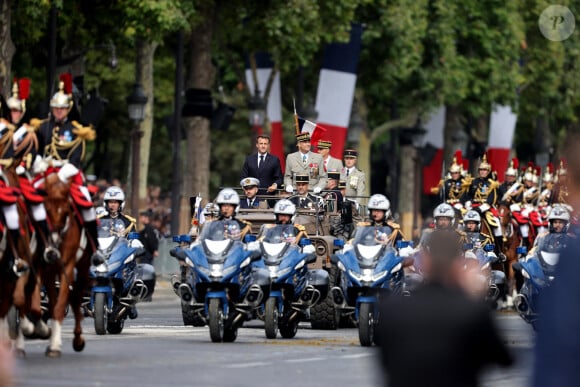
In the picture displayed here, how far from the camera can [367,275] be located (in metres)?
22.7

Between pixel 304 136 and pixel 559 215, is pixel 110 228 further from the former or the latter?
pixel 559 215

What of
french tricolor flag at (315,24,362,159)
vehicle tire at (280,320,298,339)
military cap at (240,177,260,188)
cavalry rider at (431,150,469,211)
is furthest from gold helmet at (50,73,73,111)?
french tricolor flag at (315,24,362,159)

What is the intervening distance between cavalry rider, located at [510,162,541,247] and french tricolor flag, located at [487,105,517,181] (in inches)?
924

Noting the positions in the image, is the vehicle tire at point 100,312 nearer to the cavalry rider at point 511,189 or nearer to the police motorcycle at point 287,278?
the police motorcycle at point 287,278

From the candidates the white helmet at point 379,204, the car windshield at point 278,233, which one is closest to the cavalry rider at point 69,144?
the car windshield at point 278,233

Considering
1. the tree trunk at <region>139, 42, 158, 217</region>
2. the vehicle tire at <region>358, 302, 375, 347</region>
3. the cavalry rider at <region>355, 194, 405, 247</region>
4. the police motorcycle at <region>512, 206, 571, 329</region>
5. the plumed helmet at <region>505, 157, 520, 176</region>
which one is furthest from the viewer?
the tree trunk at <region>139, 42, 158, 217</region>

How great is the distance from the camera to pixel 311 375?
18.0 meters

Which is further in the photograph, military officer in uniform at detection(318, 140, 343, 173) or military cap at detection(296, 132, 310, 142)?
military officer in uniform at detection(318, 140, 343, 173)

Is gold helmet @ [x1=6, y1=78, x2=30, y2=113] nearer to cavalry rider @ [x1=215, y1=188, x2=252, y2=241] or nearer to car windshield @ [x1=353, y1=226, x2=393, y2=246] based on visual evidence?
cavalry rider @ [x1=215, y1=188, x2=252, y2=241]

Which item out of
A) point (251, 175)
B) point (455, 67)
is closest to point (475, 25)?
point (455, 67)

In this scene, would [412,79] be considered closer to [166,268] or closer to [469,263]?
[166,268]

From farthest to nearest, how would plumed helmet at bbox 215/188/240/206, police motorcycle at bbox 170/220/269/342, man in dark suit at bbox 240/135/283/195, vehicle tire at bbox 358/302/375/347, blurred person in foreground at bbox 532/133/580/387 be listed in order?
man in dark suit at bbox 240/135/283/195 < plumed helmet at bbox 215/188/240/206 < vehicle tire at bbox 358/302/375/347 < police motorcycle at bbox 170/220/269/342 < blurred person in foreground at bbox 532/133/580/387

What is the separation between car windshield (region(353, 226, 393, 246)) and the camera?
23312 millimetres

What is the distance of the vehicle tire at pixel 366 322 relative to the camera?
22.4 meters
